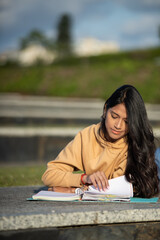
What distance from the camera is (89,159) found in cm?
288

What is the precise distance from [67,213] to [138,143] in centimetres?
88

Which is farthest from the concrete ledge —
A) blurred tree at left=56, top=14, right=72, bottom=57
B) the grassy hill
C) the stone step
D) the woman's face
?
blurred tree at left=56, top=14, right=72, bottom=57

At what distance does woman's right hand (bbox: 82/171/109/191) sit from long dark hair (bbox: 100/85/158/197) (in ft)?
0.82

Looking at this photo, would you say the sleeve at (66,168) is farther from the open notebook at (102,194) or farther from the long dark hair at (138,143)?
the long dark hair at (138,143)

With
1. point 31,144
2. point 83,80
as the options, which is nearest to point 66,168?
point 31,144

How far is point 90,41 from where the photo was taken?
103 metres

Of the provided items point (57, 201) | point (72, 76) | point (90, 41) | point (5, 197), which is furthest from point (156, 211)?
point (90, 41)

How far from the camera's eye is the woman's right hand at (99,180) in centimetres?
264

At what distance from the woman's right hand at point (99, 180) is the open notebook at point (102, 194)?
5 cm

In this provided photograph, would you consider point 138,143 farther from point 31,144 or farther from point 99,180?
point 31,144

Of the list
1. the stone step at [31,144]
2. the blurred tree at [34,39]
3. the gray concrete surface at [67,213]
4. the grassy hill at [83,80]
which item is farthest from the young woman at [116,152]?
the blurred tree at [34,39]

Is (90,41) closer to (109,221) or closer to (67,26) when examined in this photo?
(67,26)

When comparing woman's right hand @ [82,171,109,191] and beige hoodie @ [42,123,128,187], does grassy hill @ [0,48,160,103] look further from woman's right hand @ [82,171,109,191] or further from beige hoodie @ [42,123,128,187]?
woman's right hand @ [82,171,109,191]

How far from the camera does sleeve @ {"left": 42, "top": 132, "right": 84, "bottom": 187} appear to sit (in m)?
2.78
